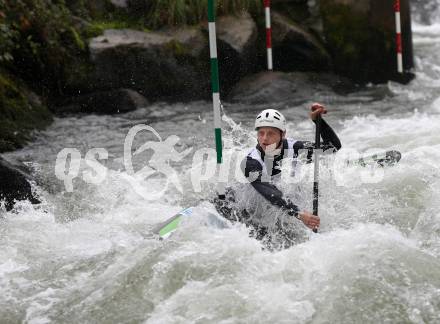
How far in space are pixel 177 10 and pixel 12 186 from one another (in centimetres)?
520

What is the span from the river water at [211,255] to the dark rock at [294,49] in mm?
3116

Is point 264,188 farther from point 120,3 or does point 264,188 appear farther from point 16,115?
point 120,3

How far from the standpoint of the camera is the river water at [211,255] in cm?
388

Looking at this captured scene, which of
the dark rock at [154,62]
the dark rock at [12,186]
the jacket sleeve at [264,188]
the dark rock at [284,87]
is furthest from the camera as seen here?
the dark rock at [284,87]

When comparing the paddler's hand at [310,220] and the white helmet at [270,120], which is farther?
the white helmet at [270,120]

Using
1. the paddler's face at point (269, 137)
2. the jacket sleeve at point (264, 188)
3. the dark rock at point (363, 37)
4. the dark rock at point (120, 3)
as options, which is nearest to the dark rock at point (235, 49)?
the dark rock at point (363, 37)

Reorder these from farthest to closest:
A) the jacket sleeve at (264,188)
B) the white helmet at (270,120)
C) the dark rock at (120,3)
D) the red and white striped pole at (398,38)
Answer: the dark rock at (120,3) < the red and white striped pole at (398,38) < the white helmet at (270,120) < the jacket sleeve at (264,188)

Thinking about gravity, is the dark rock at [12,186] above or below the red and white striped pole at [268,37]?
below

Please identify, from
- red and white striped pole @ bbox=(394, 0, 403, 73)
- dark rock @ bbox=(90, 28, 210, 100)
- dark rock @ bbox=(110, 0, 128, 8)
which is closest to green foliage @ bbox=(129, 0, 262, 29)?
dark rock @ bbox=(110, 0, 128, 8)

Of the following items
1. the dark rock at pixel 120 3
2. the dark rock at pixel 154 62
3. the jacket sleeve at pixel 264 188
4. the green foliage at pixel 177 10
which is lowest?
the jacket sleeve at pixel 264 188

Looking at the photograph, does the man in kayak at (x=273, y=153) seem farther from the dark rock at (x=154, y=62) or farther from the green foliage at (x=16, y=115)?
the dark rock at (x=154, y=62)

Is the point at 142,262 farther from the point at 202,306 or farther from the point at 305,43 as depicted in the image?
the point at 305,43

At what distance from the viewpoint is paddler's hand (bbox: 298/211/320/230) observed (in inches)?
178

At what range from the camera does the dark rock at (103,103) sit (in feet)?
30.0
